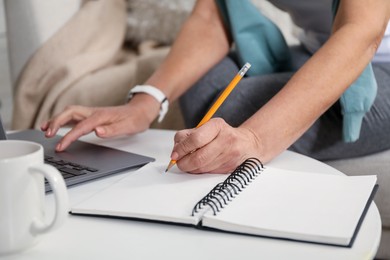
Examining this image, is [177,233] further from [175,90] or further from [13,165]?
[175,90]

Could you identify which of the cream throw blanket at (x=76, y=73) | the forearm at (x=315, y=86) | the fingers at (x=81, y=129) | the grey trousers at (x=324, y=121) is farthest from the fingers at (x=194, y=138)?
the cream throw blanket at (x=76, y=73)

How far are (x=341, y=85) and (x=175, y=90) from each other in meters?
0.35

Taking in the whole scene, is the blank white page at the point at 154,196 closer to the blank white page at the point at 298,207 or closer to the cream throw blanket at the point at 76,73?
the blank white page at the point at 298,207

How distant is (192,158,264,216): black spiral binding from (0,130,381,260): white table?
32 millimetres

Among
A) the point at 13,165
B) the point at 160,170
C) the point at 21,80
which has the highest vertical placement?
the point at 13,165

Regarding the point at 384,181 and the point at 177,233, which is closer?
the point at 177,233

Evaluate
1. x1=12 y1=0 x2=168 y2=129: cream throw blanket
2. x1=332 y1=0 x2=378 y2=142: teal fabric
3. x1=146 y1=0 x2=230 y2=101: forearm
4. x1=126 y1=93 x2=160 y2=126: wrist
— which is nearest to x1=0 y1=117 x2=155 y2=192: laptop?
x1=126 y1=93 x2=160 y2=126: wrist

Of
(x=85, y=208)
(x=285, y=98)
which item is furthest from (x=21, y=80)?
(x=85, y=208)

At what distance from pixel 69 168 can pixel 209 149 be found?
0.62 feet

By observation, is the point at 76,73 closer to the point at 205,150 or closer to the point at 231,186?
the point at 205,150

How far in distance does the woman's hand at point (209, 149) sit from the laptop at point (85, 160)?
0.09 m

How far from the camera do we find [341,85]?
104 cm

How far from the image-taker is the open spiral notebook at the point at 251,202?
68 cm

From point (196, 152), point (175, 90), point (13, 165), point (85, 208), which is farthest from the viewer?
point (175, 90)
